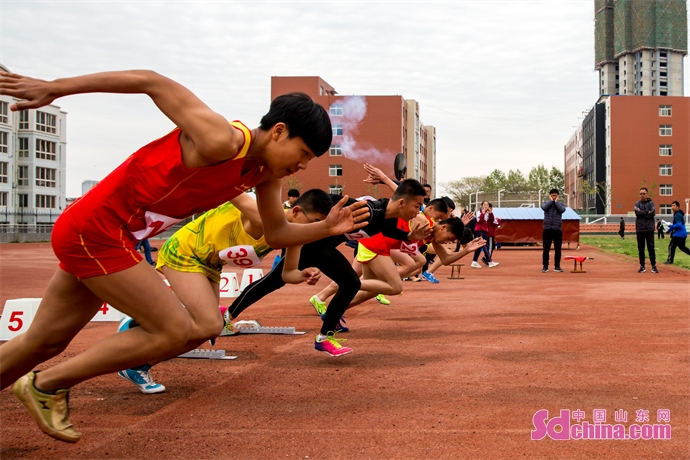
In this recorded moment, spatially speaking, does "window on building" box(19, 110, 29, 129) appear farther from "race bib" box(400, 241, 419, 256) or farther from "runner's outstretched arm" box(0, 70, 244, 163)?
"runner's outstretched arm" box(0, 70, 244, 163)

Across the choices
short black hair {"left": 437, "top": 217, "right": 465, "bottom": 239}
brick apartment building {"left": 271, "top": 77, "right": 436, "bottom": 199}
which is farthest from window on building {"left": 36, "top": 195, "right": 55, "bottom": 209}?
short black hair {"left": 437, "top": 217, "right": 465, "bottom": 239}

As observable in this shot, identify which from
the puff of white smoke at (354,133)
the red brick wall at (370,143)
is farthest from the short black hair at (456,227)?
the puff of white smoke at (354,133)

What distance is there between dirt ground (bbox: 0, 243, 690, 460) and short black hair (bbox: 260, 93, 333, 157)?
1671mm

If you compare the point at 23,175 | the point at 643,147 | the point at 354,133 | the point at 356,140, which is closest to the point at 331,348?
the point at 23,175

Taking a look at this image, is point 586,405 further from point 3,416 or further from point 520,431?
point 3,416

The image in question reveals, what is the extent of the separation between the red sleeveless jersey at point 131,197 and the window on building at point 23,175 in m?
62.6

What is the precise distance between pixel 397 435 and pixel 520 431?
0.73 m

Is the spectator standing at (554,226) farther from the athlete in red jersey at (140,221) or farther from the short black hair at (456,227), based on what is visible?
the athlete in red jersey at (140,221)

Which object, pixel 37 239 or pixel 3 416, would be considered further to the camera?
pixel 37 239

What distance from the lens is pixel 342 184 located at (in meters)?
84.3

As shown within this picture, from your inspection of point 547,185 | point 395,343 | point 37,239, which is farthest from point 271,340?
point 547,185

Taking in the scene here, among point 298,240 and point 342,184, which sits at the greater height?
point 342,184

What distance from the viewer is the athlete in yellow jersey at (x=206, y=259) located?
4742mm

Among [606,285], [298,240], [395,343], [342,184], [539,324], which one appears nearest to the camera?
[298,240]
